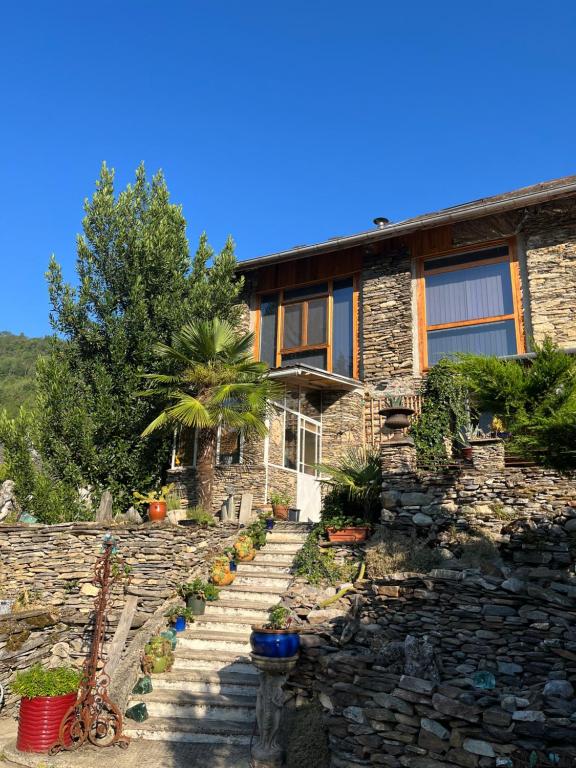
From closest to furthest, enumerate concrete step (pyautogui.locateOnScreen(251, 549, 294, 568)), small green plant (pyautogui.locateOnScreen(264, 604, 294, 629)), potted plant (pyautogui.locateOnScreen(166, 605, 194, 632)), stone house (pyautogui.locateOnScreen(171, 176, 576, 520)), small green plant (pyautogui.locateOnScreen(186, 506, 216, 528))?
small green plant (pyautogui.locateOnScreen(264, 604, 294, 629)) → potted plant (pyautogui.locateOnScreen(166, 605, 194, 632)) → concrete step (pyautogui.locateOnScreen(251, 549, 294, 568)) → small green plant (pyautogui.locateOnScreen(186, 506, 216, 528)) → stone house (pyautogui.locateOnScreen(171, 176, 576, 520))

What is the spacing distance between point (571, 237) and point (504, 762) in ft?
34.8

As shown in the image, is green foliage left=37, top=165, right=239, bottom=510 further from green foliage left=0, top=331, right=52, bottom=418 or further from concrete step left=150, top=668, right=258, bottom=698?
green foliage left=0, top=331, right=52, bottom=418

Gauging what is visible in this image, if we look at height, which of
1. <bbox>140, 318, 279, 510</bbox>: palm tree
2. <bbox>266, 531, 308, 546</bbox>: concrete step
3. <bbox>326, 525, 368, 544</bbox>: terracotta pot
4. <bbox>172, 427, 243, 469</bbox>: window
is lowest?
<bbox>266, 531, 308, 546</bbox>: concrete step

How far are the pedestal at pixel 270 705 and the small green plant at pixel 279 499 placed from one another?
6139 mm

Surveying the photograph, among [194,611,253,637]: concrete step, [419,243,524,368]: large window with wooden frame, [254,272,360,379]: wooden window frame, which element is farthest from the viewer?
[254,272,360,379]: wooden window frame

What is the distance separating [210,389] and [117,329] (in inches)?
121

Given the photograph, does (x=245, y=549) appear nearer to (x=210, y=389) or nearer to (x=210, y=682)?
(x=210, y=682)

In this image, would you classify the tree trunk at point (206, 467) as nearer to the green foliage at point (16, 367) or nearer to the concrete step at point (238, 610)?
the concrete step at point (238, 610)

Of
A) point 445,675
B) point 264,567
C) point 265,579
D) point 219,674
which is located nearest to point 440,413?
point 264,567

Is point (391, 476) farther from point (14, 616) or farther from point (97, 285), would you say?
point (97, 285)

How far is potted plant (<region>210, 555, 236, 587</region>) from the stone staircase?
123mm

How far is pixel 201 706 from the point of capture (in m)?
7.01

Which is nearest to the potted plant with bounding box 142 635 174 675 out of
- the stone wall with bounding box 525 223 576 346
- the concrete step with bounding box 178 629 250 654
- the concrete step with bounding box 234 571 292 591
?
the concrete step with bounding box 178 629 250 654

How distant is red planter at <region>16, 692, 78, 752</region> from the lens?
21.6ft
